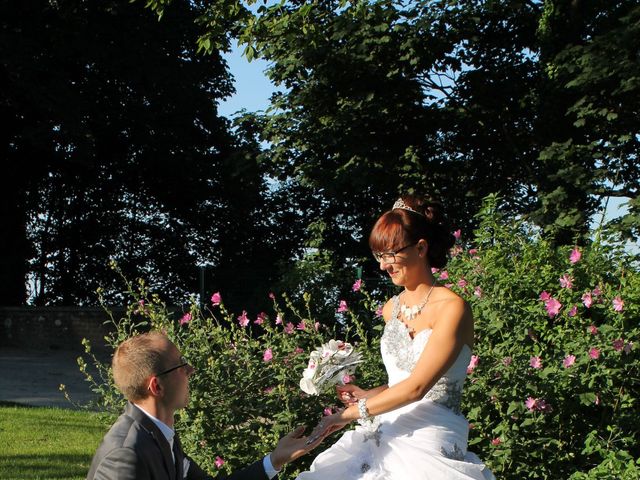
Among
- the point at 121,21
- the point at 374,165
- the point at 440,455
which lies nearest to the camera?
the point at 440,455

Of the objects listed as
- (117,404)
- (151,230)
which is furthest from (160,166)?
(117,404)

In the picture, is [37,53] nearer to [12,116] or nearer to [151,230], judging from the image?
[12,116]

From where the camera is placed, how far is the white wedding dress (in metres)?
3.03

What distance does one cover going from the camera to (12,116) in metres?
20.6

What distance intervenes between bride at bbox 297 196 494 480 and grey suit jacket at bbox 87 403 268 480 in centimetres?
69

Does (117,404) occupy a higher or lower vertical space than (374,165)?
lower

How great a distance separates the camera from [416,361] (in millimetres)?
3127

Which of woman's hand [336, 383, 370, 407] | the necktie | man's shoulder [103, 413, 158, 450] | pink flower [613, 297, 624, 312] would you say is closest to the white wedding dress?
woman's hand [336, 383, 370, 407]

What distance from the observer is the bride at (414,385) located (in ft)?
9.86

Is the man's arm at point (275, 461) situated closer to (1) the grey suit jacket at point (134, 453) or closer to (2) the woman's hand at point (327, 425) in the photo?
(2) the woman's hand at point (327, 425)

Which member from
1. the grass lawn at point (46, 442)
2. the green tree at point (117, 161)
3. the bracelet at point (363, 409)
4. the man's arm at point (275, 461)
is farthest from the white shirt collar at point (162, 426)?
the green tree at point (117, 161)

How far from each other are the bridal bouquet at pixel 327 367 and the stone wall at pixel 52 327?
1572cm

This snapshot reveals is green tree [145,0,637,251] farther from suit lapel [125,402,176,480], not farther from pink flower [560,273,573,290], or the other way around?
suit lapel [125,402,176,480]

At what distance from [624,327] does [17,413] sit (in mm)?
6635
